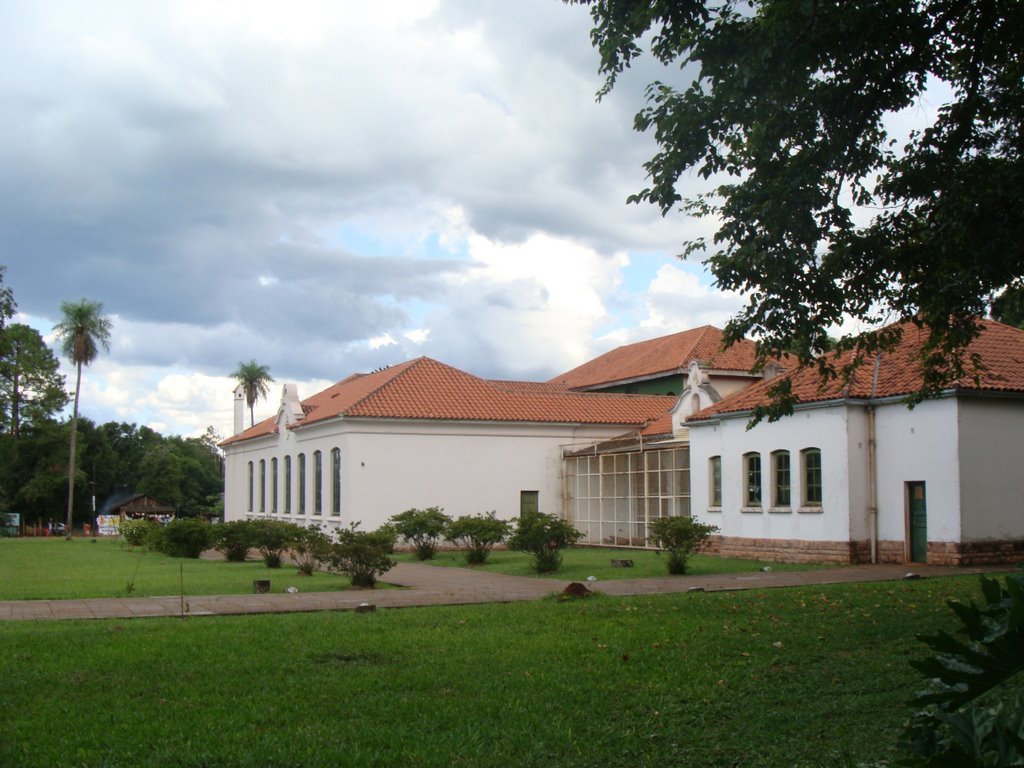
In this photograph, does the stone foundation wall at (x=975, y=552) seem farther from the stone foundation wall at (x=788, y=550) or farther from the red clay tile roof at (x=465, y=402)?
the red clay tile roof at (x=465, y=402)

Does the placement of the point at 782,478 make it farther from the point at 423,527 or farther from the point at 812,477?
the point at 423,527

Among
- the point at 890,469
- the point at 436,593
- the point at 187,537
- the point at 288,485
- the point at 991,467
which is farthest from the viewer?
the point at 288,485

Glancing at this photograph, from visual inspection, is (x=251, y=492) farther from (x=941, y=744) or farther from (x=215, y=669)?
(x=941, y=744)

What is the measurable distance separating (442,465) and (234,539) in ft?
34.0

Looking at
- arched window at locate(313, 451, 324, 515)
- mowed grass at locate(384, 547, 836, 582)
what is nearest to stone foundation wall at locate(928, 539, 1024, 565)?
mowed grass at locate(384, 547, 836, 582)

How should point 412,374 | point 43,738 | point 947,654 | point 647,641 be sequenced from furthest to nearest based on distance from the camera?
point 412,374 → point 647,641 → point 43,738 → point 947,654

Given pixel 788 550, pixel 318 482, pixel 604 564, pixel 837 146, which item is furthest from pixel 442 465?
pixel 837 146

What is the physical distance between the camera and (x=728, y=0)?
11.4 meters

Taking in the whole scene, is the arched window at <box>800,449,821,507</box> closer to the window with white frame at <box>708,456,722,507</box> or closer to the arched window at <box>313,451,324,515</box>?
the window with white frame at <box>708,456,722,507</box>

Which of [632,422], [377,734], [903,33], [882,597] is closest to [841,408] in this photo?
[882,597]

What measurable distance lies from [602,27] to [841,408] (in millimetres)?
13958

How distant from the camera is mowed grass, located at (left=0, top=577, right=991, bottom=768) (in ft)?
21.0

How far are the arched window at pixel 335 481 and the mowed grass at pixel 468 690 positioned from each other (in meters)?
23.9

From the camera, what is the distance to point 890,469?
74.7 feet
